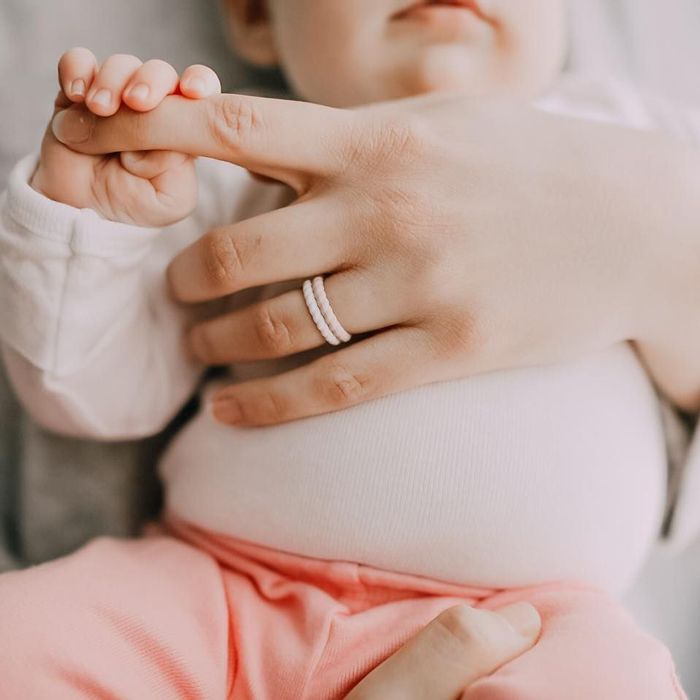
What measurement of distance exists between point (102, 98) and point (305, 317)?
233 millimetres

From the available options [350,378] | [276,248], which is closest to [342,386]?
[350,378]

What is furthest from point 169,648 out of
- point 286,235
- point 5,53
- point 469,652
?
point 5,53

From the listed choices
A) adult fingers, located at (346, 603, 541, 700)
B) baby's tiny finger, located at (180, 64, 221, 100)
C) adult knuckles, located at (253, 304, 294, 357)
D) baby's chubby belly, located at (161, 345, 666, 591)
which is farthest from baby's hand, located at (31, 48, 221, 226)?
adult fingers, located at (346, 603, 541, 700)

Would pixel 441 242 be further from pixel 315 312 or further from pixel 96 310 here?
pixel 96 310

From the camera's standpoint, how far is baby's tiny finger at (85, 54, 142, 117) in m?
0.61

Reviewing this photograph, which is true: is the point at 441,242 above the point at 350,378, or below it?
above

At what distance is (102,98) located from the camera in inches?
24.1

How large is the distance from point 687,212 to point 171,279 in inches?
18.7

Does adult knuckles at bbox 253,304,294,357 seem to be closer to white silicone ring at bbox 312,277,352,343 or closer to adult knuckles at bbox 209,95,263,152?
white silicone ring at bbox 312,277,352,343

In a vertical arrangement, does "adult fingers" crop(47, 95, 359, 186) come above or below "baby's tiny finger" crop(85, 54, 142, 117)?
below

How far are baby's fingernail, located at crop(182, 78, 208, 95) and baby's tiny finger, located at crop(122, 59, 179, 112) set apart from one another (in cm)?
1

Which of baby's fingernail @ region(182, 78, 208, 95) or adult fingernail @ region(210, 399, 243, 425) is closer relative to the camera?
baby's fingernail @ region(182, 78, 208, 95)

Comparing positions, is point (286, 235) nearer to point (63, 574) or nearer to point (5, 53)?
point (63, 574)

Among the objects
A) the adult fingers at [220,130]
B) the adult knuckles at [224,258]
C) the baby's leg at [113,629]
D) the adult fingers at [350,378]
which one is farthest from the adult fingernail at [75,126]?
the baby's leg at [113,629]
